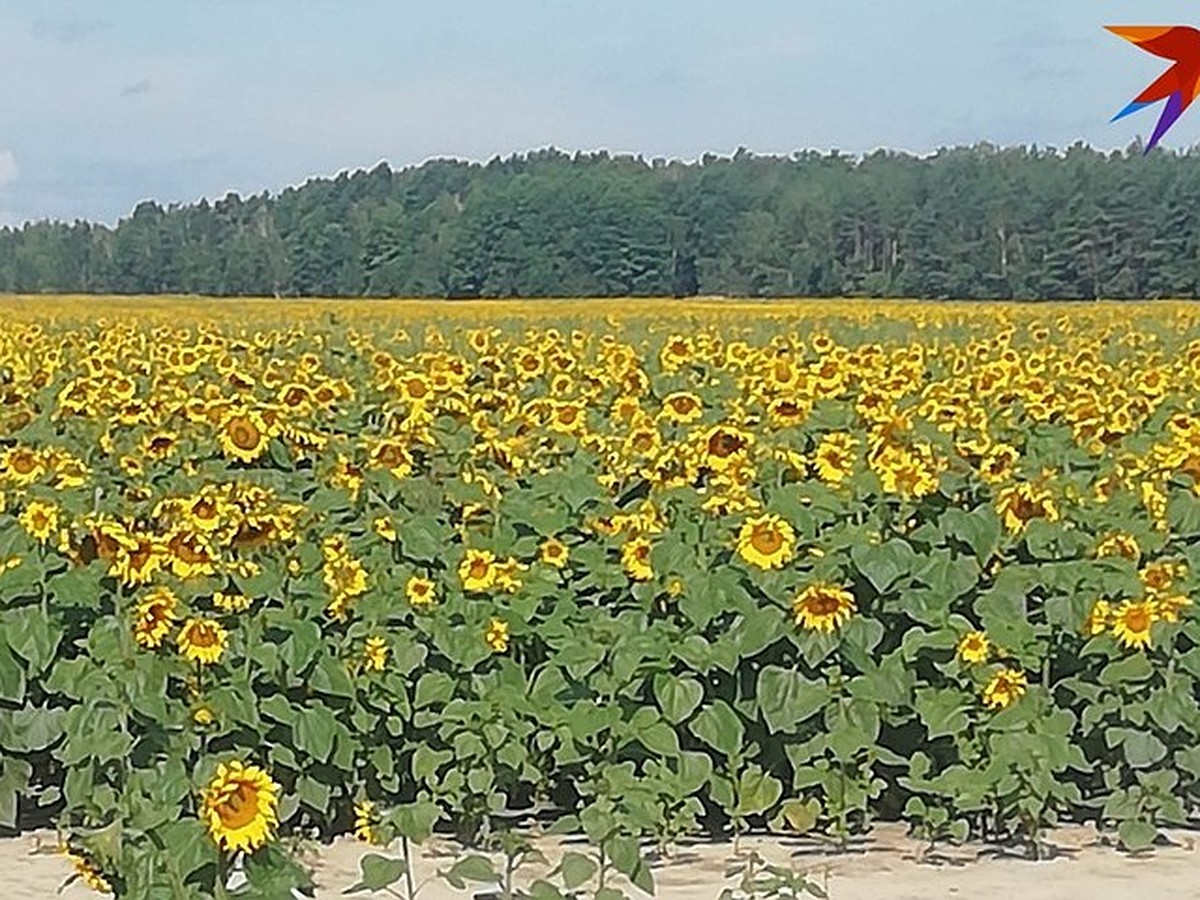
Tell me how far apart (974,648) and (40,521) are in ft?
7.19

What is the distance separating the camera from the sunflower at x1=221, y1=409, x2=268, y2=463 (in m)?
5.58

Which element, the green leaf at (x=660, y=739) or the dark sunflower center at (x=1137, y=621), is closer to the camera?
the green leaf at (x=660, y=739)

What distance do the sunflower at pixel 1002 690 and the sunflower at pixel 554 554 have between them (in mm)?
1037

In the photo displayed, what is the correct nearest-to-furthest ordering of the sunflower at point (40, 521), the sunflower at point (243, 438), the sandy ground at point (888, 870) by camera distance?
the sandy ground at point (888, 870)
the sunflower at point (40, 521)
the sunflower at point (243, 438)

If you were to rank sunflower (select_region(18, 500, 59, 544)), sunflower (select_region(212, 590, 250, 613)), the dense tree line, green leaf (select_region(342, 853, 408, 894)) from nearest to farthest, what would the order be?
green leaf (select_region(342, 853, 408, 894)) → sunflower (select_region(212, 590, 250, 613)) → sunflower (select_region(18, 500, 59, 544)) → the dense tree line

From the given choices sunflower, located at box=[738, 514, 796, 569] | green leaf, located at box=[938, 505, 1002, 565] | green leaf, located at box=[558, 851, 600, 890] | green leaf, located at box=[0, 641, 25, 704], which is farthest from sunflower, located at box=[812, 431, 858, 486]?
green leaf, located at box=[558, 851, 600, 890]

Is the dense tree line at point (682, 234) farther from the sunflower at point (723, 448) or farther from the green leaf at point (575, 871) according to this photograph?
the green leaf at point (575, 871)

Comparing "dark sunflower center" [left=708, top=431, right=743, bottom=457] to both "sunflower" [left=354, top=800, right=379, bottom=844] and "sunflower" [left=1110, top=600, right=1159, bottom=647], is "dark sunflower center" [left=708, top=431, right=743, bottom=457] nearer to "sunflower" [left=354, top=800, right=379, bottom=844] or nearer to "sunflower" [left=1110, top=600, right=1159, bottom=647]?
"sunflower" [left=1110, top=600, right=1159, bottom=647]

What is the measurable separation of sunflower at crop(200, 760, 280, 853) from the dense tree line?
116ft

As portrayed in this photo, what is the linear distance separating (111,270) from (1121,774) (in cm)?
6082

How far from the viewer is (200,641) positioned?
13.4ft

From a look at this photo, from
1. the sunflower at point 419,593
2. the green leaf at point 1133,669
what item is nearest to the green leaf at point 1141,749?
the green leaf at point 1133,669

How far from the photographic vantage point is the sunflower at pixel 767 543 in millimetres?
4703

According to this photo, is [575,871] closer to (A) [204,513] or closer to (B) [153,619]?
(B) [153,619]
